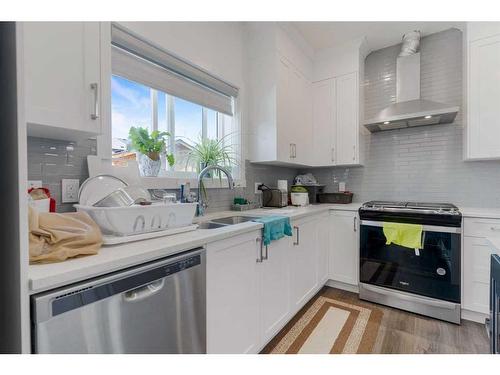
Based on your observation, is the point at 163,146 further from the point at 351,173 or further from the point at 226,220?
the point at 351,173

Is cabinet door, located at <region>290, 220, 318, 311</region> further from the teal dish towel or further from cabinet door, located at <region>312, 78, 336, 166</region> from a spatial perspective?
cabinet door, located at <region>312, 78, 336, 166</region>

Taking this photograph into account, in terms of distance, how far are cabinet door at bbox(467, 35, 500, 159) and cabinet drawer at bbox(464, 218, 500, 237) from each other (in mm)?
590

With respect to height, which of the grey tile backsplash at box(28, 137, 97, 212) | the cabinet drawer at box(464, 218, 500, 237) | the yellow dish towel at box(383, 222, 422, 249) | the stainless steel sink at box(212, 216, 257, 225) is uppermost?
the grey tile backsplash at box(28, 137, 97, 212)

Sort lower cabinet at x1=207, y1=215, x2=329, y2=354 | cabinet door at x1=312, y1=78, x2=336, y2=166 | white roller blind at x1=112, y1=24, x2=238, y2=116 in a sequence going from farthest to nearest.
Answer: cabinet door at x1=312, y1=78, x2=336, y2=166, white roller blind at x1=112, y1=24, x2=238, y2=116, lower cabinet at x1=207, y1=215, x2=329, y2=354

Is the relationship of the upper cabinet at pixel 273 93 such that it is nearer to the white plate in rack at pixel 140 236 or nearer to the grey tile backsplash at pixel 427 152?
the grey tile backsplash at pixel 427 152

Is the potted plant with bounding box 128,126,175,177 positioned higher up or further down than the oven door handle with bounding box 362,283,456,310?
higher up

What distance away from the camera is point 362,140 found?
2.93 metres

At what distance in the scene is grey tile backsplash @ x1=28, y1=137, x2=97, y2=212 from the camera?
118 cm

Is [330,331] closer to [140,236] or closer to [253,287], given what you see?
[253,287]

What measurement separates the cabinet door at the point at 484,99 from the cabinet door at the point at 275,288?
74.4 inches

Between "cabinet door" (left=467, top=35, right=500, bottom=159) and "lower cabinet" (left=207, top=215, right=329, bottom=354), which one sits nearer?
"lower cabinet" (left=207, top=215, right=329, bottom=354)

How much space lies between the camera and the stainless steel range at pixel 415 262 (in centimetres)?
204

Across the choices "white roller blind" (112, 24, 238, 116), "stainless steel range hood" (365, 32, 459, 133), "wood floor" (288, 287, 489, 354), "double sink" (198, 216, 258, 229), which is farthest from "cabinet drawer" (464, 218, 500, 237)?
"white roller blind" (112, 24, 238, 116)

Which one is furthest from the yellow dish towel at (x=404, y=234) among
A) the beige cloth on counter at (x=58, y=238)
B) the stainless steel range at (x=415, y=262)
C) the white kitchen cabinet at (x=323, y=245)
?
the beige cloth on counter at (x=58, y=238)
